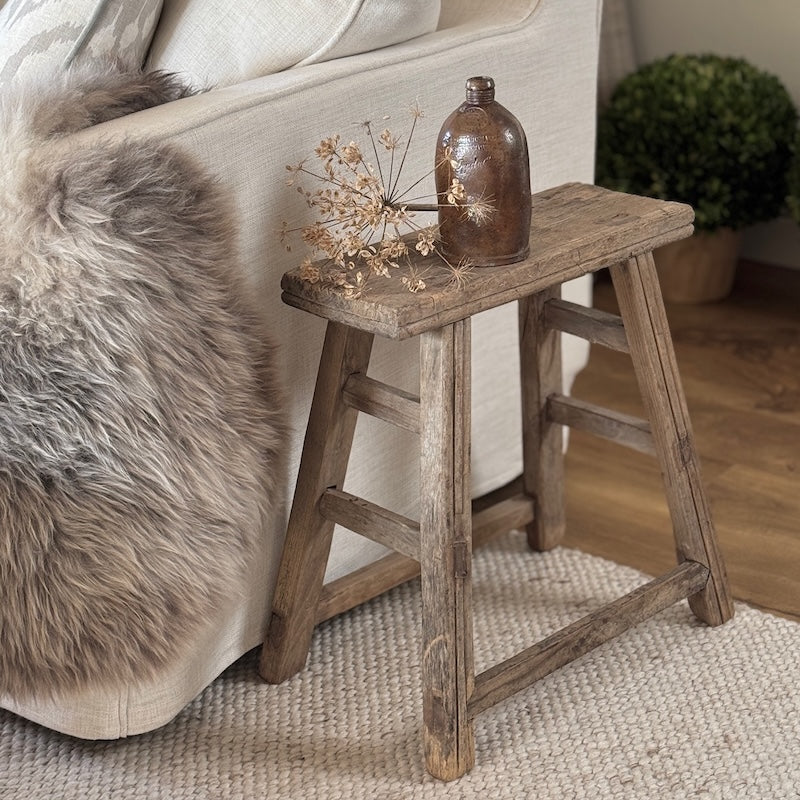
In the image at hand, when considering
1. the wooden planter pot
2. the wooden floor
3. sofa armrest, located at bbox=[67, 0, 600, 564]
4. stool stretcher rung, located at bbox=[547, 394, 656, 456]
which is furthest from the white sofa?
the wooden planter pot

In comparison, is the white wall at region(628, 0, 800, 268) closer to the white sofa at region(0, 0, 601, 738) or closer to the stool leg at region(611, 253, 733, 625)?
the white sofa at region(0, 0, 601, 738)

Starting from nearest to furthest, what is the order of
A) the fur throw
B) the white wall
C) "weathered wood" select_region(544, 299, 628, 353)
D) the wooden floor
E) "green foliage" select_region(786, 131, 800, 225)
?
the fur throw
"weathered wood" select_region(544, 299, 628, 353)
the wooden floor
"green foliage" select_region(786, 131, 800, 225)
the white wall

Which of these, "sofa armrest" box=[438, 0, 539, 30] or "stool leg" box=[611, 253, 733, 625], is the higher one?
"sofa armrest" box=[438, 0, 539, 30]

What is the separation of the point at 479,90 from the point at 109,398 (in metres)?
0.44

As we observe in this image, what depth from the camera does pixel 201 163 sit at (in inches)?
45.2

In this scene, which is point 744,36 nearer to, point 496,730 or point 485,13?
point 485,13

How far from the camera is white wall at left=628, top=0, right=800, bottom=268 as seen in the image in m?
2.45

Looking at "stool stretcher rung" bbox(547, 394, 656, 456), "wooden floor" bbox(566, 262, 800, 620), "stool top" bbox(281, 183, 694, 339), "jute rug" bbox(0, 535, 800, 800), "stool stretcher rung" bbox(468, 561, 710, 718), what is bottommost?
"wooden floor" bbox(566, 262, 800, 620)

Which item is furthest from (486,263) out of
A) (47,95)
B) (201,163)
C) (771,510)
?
(771,510)

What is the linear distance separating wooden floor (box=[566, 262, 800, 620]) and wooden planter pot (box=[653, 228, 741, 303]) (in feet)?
0.10

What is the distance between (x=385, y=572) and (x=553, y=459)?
30 cm

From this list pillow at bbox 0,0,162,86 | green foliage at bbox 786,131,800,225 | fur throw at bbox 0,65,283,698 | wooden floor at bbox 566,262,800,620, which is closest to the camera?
fur throw at bbox 0,65,283,698

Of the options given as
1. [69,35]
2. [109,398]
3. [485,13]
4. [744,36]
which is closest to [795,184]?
[744,36]

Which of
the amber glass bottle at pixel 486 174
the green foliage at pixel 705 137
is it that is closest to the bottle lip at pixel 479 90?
the amber glass bottle at pixel 486 174
